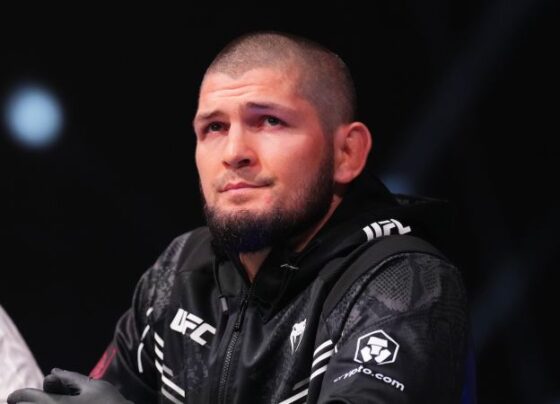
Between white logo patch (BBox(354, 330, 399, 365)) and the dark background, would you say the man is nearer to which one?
white logo patch (BBox(354, 330, 399, 365))

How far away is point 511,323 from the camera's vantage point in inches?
90.0

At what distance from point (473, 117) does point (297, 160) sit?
61cm

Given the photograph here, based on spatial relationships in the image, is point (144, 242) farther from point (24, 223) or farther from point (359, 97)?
point (359, 97)

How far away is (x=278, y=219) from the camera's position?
181 centimetres

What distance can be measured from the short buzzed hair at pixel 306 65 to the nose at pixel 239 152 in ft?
0.37

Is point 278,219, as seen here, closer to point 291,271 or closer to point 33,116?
point 291,271

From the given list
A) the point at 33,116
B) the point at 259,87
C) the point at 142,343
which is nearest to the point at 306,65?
the point at 259,87

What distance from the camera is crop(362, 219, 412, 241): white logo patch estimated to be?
5.99ft

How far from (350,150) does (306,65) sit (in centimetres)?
16

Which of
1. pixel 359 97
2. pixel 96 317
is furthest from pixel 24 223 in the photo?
pixel 359 97

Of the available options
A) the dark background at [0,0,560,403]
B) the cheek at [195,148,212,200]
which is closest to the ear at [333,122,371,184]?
the cheek at [195,148,212,200]

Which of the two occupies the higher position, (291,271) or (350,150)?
(350,150)

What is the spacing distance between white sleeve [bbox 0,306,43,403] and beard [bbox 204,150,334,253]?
363 mm

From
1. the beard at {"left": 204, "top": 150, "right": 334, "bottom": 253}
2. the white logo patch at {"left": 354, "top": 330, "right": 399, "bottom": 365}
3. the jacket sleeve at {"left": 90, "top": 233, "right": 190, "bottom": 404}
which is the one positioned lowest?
the jacket sleeve at {"left": 90, "top": 233, "right": 190, "bottom": 404}
